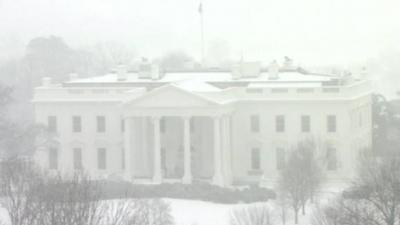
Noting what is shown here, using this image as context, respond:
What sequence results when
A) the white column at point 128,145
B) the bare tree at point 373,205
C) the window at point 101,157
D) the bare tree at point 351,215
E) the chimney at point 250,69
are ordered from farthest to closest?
the chimney at point 250,69 → the window at point 101,157 → the white column at point 128,145 → the bare tree at point 373,205 → the bare tree at point 351,215

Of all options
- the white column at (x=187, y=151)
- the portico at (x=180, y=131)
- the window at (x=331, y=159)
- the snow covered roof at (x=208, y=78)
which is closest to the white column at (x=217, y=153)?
the portico at (x=180, y=131)

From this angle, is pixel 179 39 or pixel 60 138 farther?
pixel 179 39

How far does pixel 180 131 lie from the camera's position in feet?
144

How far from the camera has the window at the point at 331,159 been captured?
42112 millimetres

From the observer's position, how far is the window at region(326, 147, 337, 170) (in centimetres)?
4211

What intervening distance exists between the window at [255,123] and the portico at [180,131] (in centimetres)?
102

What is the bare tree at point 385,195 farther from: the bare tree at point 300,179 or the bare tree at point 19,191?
the bare tree at point 300,179

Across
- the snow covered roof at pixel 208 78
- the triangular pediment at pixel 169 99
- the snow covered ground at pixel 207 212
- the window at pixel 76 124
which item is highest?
the snow covered roof at pixel 208 78

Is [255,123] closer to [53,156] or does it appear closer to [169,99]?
[169,99]

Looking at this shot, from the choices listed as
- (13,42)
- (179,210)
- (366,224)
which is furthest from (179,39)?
(366,224)

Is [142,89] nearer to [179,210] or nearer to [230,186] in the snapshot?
[230,186]

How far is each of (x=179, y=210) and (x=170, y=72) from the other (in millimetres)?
13816

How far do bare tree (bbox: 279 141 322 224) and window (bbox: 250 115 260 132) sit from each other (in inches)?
184

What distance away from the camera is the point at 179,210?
35344 millimetres
